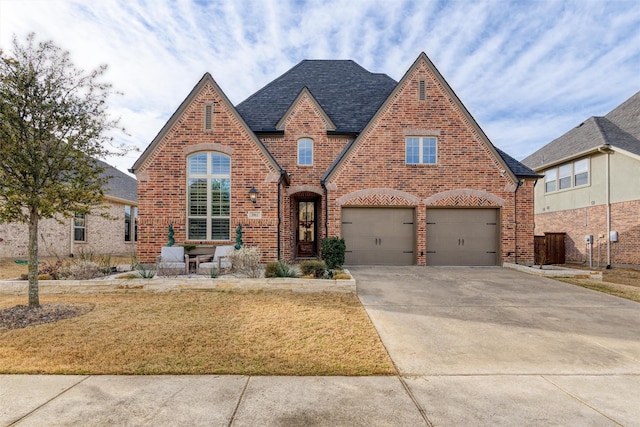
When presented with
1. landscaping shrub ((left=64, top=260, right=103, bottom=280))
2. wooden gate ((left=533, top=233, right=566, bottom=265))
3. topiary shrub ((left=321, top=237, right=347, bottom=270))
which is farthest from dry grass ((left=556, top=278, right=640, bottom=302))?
landscaping shrub ((left=64, top=260, right=103, bottom=280))

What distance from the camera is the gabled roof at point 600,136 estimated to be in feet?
49.6

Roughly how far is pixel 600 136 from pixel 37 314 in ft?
74.6

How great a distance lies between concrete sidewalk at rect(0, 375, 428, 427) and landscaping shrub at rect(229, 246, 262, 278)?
5264 millimetres

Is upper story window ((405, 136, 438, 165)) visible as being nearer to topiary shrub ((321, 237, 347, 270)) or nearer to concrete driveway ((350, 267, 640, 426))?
topiary shrub ((321, 237, 347, 270))

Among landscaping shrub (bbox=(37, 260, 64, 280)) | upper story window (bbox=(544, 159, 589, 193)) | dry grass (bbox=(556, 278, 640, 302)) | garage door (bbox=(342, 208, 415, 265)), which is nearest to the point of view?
dry grass (bbox=(556, 278, 640, 302))

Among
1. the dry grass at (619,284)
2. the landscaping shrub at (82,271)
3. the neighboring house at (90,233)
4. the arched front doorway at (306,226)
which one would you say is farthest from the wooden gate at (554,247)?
the neighboring house at (90,233)

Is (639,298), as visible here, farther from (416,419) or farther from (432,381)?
(416,419)

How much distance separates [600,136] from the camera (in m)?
15.5

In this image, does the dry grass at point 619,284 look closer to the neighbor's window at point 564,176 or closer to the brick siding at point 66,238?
the neighbor's window at point 564,176

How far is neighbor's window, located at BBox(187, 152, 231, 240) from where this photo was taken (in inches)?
439

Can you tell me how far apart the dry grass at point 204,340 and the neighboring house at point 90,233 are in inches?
346

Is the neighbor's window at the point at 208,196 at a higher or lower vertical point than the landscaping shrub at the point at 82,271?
higher

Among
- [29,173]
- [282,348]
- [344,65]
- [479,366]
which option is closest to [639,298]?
[479,366]

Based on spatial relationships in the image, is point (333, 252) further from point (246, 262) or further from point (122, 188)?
point (122, 188)
